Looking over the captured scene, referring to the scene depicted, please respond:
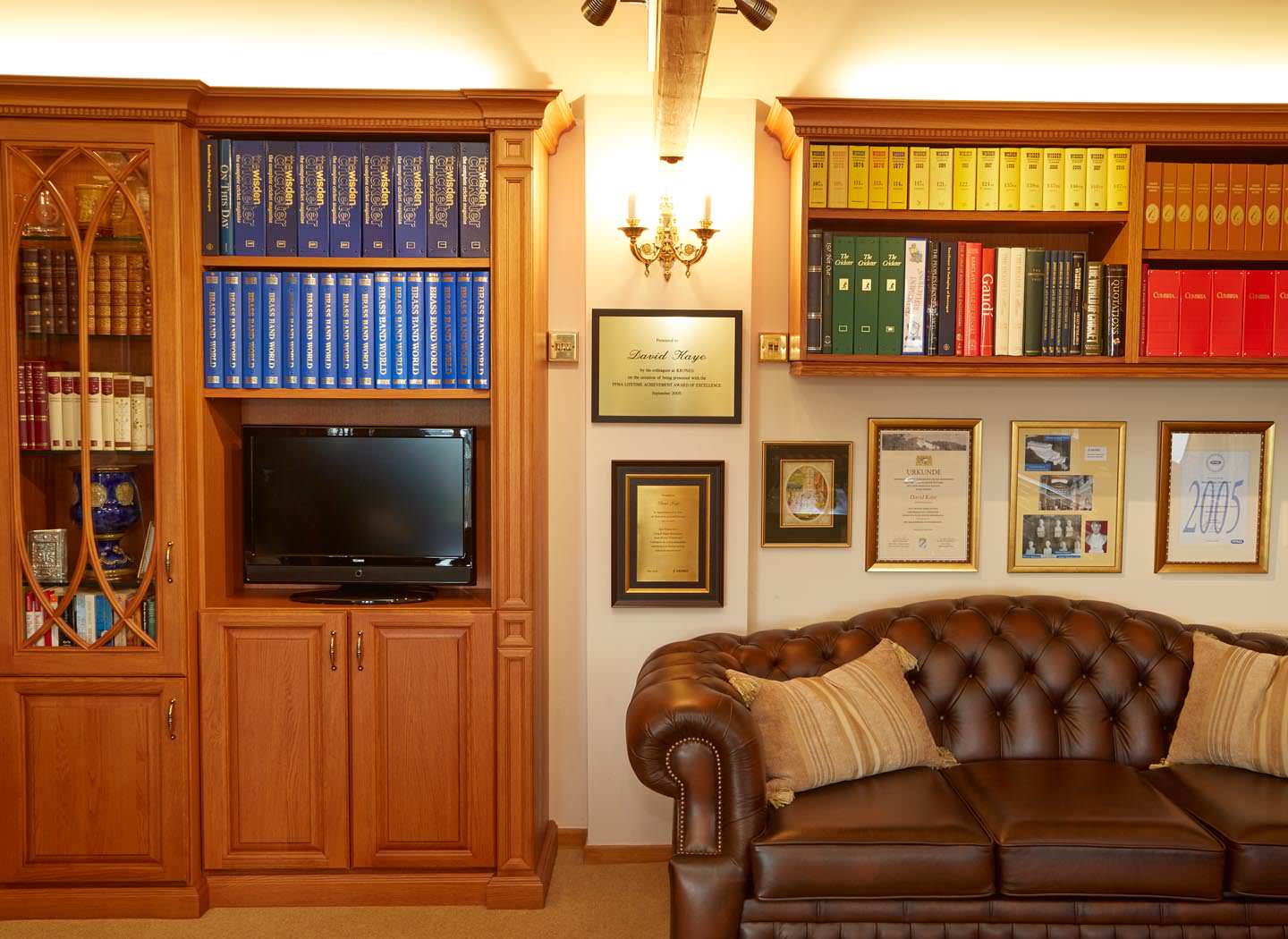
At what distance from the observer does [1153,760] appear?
2961 millimetres

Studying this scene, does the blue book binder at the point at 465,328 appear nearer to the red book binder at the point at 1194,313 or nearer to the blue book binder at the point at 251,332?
the blue book binder at the point at 251,332

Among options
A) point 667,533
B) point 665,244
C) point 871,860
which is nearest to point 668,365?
point 665,244

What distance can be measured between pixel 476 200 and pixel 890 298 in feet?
4.38

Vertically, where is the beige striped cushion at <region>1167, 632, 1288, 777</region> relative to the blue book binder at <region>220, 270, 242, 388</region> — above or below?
below

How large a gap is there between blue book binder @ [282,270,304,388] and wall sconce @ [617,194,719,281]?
1039mm

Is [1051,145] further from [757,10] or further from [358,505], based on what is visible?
[358,505]

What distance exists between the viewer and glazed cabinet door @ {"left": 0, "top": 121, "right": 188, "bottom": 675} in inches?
114

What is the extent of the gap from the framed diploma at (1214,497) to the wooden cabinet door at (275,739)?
284 cm

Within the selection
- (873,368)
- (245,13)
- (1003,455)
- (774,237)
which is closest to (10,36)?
(245,13)

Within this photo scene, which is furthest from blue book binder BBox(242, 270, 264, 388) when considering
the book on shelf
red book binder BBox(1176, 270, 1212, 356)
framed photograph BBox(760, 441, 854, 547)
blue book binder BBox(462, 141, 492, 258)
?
red book binder BBox(1176, 270, 1212, 356)

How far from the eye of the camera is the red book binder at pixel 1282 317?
3.06m

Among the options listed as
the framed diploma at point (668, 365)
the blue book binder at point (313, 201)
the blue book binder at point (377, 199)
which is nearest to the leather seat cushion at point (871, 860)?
the framed diploma at point (668, 365)

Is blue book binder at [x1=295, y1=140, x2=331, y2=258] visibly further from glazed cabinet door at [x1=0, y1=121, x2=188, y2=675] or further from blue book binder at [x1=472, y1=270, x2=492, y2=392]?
blue book binder at [x1=472, y1=270, x2=492, y2=392]

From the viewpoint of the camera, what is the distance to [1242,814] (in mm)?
2531
